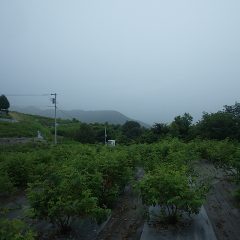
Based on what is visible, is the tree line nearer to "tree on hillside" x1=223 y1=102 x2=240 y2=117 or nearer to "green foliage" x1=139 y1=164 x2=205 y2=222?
"tree on hillside" x1=223 y1=102 x2=240 y2=117

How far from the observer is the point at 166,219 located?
8.87 m

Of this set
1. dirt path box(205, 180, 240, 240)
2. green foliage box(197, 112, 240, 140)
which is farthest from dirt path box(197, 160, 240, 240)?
green foliage box(197, 112, 240, 140)

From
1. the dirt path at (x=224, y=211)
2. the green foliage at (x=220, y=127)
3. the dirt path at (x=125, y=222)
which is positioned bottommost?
the dirt path at (x=125, y=222)

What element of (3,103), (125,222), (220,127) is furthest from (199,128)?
(3,103)

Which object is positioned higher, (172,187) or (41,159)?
(172,187)

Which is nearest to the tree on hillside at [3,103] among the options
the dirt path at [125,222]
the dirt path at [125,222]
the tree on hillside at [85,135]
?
the tree on hillside at [85,135]

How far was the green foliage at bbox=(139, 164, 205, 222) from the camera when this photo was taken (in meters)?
8.01

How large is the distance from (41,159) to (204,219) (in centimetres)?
926

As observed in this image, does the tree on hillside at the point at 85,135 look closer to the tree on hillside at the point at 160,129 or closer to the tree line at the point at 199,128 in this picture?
the tree line at the point at 199,128

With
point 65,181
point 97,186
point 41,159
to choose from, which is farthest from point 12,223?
point 41,159

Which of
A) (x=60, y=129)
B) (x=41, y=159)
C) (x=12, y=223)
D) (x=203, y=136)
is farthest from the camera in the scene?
(x=60, y=129)

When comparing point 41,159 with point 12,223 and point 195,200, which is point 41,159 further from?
point 12,223

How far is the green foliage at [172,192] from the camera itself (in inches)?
315

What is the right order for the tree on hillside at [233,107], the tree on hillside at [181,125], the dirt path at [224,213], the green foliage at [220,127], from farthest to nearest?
the tree on hillside at [233,107]
the tree on hillside at [181,125]
the green foliage at [220,127]
the dirt path at [224,213]
